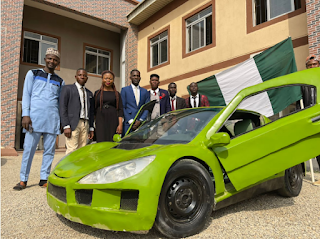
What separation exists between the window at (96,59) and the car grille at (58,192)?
11.9 metres

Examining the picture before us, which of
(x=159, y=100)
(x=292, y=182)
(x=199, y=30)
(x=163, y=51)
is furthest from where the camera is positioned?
(x=163, y=51)

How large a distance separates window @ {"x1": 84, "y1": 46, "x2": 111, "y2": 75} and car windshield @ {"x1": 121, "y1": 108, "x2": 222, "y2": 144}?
37.3 ft

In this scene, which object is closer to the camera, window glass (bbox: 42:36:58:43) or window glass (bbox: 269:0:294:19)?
window glass (bbox: 269:0:294:19)

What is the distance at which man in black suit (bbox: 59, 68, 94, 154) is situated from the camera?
3916 millimetres

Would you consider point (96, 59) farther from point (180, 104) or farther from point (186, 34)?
point (180, 104)

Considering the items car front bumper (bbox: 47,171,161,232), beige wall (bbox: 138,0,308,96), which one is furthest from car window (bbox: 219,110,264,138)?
beige wall (bbox: 138,0,308,96)

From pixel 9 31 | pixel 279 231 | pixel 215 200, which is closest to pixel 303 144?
pixel 279 231

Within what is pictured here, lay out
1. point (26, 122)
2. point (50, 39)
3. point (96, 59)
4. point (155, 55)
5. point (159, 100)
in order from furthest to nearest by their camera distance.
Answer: point (96, 59) < point (50, 39) < point (155, 55) < point (159, 100) < point (26, 122)

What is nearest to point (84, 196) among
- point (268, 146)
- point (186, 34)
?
point (268, 146)

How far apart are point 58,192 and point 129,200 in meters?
0.75

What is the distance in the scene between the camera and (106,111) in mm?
4203

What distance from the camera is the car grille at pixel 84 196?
1913mm

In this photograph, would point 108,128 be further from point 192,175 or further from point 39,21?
point 39,21

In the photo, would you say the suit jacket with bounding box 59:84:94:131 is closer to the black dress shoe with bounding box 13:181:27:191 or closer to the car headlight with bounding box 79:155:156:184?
the black dress shoe with bounding box 13:181:27:191
